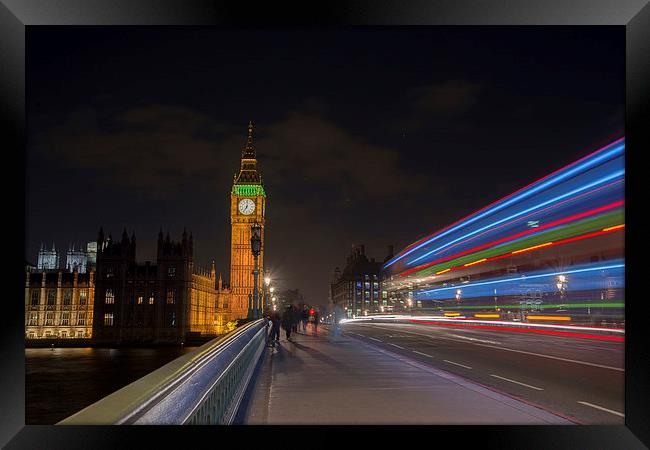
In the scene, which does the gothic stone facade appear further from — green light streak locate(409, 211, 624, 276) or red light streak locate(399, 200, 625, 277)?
green light streak locate(409, 211, 624, 276)

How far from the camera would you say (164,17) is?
8.55 m

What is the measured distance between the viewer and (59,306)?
15375 centimetres

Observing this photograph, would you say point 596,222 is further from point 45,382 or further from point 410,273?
point 45,382

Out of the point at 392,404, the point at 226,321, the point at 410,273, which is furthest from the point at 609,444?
the point at 226,321

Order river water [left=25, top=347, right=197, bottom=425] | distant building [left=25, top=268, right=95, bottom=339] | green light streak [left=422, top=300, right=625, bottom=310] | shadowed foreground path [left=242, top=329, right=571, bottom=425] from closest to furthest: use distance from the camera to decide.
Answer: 1. shadowed foreground path [left=242, top=329, right=571, bottom=425]
2. green light streak [left=422, top=300, right=625, bottom=310]
3. river water [left=25, top=347, right=197, bottom=425]
4. distant building [left=25, top=268, right=95, bottom=339]

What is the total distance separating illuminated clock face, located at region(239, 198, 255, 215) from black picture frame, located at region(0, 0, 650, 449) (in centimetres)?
17076

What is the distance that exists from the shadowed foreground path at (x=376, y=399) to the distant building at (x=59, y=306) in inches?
5753

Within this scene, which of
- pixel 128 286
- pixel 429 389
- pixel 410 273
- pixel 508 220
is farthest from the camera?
pixel 128 286

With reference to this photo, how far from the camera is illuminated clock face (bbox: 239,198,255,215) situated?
587 ft

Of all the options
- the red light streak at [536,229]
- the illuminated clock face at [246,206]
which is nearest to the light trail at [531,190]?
the red light streak at [536,229]

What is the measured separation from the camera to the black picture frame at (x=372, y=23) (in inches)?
304

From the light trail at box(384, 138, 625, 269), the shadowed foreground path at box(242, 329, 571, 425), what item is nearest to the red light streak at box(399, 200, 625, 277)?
the light trail at box(384, 138, 625, 269)

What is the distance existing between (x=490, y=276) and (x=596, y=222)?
402 inches

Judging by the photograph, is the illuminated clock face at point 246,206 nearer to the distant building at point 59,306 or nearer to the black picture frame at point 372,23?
the distant building at point 59,306
